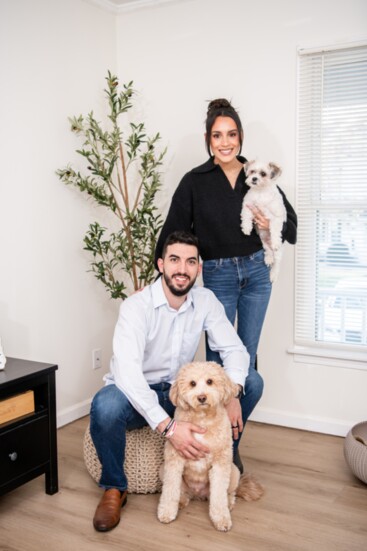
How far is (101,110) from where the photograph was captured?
3576mm

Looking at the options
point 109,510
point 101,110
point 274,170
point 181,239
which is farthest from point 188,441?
point 101,110

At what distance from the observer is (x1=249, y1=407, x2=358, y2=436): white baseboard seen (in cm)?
324

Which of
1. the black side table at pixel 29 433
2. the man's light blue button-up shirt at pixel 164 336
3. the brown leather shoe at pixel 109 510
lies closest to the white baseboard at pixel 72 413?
the black side table at pixel 29 433

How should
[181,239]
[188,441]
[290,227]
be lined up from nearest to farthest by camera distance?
[188,441] < [181,239] < [290,227]

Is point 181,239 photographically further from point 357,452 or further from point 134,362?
point 357,452

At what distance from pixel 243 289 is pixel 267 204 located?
414 millimetres

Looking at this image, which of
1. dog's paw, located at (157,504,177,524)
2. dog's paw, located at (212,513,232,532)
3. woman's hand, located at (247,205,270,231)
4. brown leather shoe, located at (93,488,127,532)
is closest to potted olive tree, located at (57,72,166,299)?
woman's hand, located at (247,205,270,231)

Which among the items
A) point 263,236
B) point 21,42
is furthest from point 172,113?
point 263,236

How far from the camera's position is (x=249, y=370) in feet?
8.63

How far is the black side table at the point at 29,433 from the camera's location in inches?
89.7

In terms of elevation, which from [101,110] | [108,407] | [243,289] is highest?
[101,110]

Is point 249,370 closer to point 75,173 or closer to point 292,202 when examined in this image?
point 292,202

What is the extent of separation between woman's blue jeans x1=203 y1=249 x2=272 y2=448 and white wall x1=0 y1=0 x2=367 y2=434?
61 centimetres

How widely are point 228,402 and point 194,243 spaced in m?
0.66
